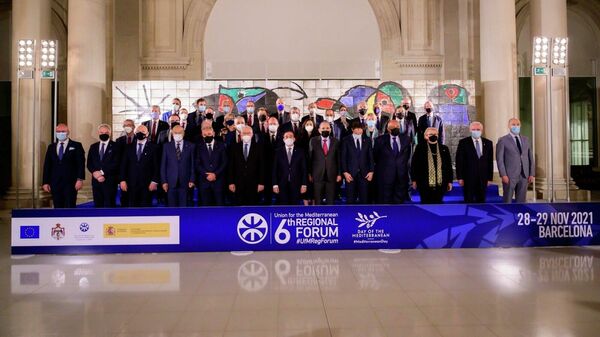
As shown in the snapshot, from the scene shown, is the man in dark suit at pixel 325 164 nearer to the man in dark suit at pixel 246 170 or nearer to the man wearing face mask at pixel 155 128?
the man in dark suit at pixel 246 170

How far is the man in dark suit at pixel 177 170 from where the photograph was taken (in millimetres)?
9648

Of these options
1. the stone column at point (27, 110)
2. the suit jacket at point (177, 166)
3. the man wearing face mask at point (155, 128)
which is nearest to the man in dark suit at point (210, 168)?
the suit jacket at point (177, 166)

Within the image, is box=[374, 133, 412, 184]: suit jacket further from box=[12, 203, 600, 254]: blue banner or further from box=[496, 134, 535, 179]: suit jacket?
box=[496, 134, 535, 179]: suit jacket

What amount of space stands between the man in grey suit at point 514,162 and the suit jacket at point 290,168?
12.9ft

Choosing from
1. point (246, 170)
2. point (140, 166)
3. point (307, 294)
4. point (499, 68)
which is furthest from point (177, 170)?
point (499, 68)

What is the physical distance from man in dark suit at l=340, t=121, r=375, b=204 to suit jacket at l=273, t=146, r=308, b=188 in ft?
2.64

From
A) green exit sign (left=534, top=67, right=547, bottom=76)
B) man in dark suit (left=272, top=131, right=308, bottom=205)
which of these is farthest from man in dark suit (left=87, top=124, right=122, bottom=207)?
green exit sign (left=534, top=67, right=547, bottom=76)

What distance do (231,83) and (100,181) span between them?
615 cm

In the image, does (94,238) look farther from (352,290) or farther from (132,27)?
(132,27)

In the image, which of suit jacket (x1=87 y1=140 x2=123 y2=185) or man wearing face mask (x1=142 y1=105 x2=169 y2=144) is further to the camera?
man wearing face mask (x1=142 y1=105 x2=169 y2=144)

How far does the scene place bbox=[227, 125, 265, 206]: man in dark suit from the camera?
980cm

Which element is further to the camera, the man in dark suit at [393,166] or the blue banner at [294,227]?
the man in dark suit at [393,166]

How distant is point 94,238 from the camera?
8.42m

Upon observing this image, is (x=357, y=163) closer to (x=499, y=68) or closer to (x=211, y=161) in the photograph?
(x=211, y=161)
